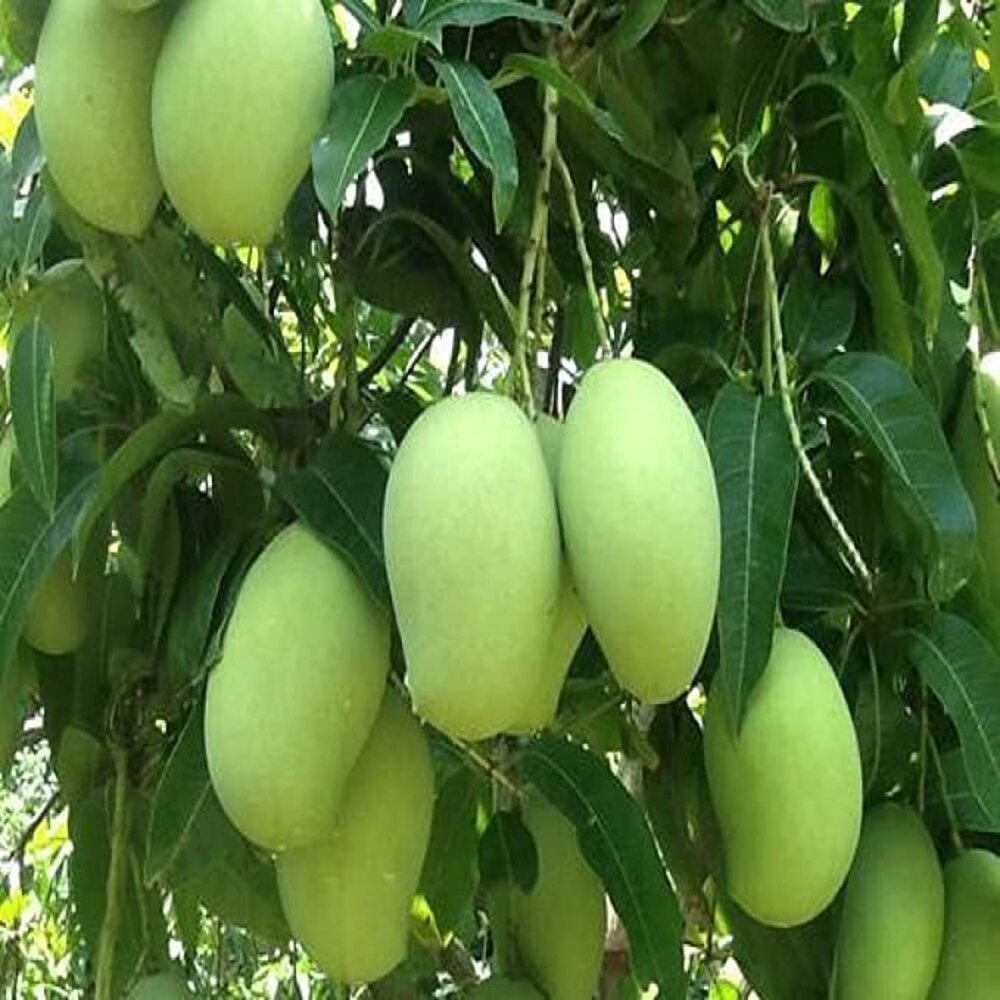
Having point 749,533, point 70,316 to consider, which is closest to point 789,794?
point 749,533

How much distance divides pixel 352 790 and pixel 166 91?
22 cm

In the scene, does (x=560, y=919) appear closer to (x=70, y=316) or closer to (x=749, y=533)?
(x=749, y=533)

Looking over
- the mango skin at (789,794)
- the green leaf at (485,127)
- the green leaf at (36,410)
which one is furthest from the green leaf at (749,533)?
the green leaf at (36,410)

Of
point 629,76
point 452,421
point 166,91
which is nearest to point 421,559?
point 452,421

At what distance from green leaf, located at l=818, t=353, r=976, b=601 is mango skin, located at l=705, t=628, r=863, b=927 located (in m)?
0.07

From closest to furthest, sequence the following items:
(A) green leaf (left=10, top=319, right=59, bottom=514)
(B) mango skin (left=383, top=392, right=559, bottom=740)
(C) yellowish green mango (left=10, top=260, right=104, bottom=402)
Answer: (B) mango skin (left=383, top=392, right=559, bottom=740) → (A) green leaf (left=10, top=319, right=59, bottom=514) → (C) yellowish green mango (left=10, top=260, right=104, bottom=402)

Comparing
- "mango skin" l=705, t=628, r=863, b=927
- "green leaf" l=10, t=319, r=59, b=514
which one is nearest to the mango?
"mango skin" l=705, t=628, r=863, b=927

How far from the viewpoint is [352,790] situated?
0.65 m

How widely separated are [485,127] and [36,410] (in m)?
0.18

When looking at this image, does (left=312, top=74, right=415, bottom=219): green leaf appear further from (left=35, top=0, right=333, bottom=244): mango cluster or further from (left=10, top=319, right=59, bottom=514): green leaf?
(left=10, top=319, right=59, bottom=514): green leaf

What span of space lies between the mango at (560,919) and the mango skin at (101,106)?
0.28 metres

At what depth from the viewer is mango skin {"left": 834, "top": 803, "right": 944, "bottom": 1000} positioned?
70 centimetres

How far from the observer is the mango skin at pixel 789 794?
646 millimetres

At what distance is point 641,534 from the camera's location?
0.56 metres
